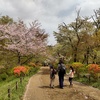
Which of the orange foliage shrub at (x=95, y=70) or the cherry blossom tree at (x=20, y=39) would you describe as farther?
the cherry blossom tree at (x=20, y=39)

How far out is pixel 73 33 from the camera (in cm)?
4209

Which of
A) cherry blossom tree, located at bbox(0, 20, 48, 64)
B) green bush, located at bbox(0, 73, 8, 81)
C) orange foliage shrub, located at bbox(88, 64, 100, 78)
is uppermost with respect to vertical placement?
cherry blossom tree, located at bbox(0, 20, 48, 64)

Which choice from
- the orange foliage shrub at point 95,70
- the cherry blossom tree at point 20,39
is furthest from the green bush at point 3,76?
the orange foliage shrub at point 95,70

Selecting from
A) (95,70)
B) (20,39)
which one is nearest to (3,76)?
(20,39)

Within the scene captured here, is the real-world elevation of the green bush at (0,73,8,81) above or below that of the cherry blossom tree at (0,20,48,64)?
below

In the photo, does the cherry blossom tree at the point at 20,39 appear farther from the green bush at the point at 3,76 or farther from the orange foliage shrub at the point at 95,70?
the orange foliage shrub at the point at 95,70

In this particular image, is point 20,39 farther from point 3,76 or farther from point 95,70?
point 95,70

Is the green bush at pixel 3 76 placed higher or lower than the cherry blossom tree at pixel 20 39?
lower

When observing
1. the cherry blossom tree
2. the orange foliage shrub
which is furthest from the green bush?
the orange foliage shrub

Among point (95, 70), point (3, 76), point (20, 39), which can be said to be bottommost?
point (3, 76)

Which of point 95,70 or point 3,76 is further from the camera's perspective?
point 3,76

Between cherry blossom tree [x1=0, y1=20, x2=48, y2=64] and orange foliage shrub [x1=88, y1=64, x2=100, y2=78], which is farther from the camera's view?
cherry blossom tree [x1=0, y1=20, x2=48, y2=64]

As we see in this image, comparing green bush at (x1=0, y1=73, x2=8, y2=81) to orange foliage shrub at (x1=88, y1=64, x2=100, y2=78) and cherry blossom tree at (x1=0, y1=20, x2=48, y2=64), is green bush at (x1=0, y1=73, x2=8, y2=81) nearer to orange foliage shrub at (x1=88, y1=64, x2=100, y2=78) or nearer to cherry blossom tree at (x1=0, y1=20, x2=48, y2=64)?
cherry blossom tree at (x1=0, y1=20, x2=48, y2=64)

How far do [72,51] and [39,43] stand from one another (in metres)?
7.13
